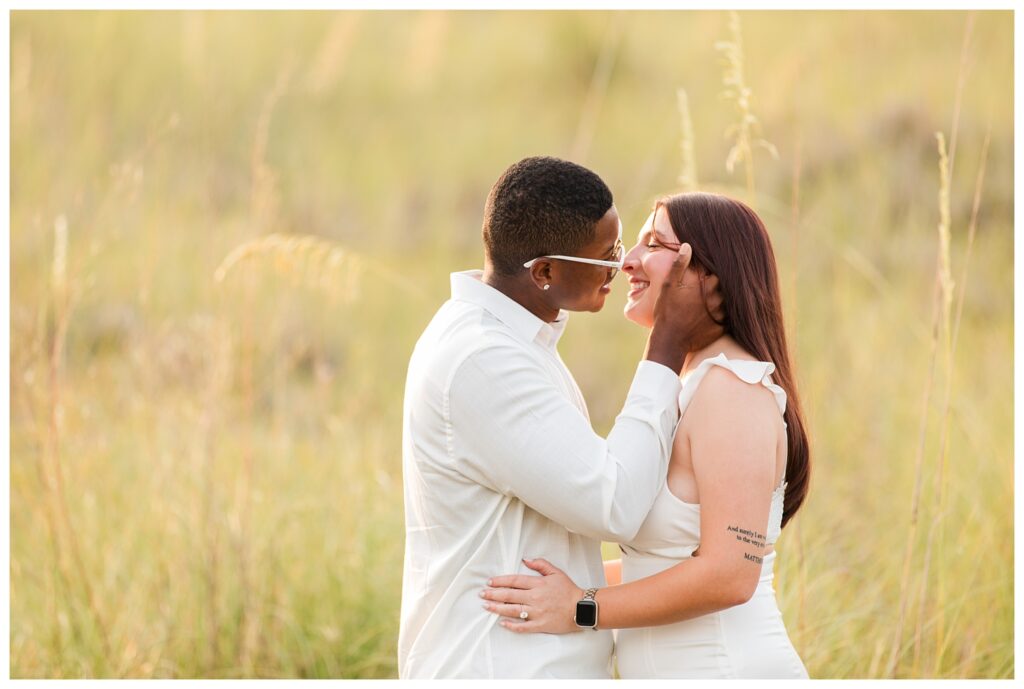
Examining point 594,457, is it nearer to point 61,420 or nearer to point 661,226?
point 661,226

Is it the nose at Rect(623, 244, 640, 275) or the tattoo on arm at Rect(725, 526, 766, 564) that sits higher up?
the nose at Rect(623, 244, 640, 275)

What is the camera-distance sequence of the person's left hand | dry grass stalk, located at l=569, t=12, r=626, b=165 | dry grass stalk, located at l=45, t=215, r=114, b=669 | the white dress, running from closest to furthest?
the person's left hand, the white dress, dry grass stalk, located at l=45, t=215, r=114, b=669, dry grass stalk, located at l=569, t=12, r=626, b=165

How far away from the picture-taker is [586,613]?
101 inches

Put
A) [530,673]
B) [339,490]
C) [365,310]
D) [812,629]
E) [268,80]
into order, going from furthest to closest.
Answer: [268,80] → [365,310] → [339,490] → [812,629] → [530,673]

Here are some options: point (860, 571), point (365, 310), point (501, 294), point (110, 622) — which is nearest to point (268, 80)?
point (365, 310)

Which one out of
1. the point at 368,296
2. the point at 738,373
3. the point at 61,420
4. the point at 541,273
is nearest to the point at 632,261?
the point at 541,273

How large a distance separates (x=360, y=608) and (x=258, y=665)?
449mm

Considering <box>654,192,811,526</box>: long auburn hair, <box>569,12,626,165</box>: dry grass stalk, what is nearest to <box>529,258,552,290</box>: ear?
<box>654,192,811,526</box>: long auburn hair

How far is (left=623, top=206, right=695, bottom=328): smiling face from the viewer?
8.98 feet

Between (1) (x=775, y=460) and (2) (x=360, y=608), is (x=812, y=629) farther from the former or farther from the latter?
(2) (x=360, y=608)

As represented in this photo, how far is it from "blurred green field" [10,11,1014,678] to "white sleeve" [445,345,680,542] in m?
0.84

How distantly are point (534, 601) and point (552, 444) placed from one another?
387 mm

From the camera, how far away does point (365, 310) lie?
8289mm

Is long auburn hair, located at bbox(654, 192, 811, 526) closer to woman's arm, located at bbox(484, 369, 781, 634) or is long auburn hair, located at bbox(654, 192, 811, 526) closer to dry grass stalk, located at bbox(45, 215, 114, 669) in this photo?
woman's arm, located at bbox(484, 369, 781, 634)
